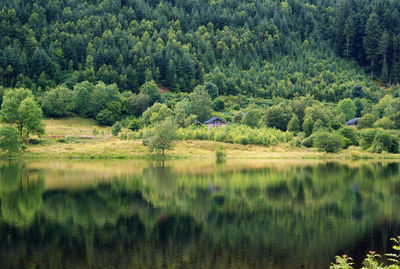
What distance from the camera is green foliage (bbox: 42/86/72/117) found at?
11956 cm

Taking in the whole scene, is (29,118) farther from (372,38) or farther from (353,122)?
(372,38)

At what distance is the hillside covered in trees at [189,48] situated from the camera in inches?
5822

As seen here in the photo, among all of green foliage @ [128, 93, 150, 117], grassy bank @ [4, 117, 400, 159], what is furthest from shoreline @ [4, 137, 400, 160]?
green foliage @ [128, 93, 150, 117]

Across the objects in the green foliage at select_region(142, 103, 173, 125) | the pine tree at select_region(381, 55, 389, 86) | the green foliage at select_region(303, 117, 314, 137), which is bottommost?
the green foliage at select_region(303, 117, 314, 137)

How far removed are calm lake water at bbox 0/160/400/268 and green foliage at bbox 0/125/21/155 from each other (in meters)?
15.6

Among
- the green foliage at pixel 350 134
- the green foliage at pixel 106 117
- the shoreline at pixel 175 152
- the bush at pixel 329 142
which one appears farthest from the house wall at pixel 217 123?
the bush at pixel 329 142

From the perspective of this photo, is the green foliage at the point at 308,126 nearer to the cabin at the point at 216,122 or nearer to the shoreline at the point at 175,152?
the shoreline at the point at 175,152

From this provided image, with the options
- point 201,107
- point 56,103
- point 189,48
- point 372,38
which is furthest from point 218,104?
point 372,38

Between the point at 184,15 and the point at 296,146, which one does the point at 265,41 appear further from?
the point at 296,146

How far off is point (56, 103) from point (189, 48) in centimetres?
6335

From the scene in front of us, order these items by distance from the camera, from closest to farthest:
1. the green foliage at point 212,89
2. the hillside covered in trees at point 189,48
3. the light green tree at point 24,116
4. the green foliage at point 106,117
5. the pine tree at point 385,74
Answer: the light green tree at point 24,116 < the green foliage at point 106,117 < the green foliage at point 212,89 < the hillside covered in trees at point 189,48 < the pine tree at point 385,74

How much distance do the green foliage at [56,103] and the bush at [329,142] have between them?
62840 millimetres

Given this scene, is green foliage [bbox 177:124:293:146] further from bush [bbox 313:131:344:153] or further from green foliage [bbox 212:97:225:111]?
green foliage [bbox 212:97:225:111]

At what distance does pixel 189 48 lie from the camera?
170125 mm
